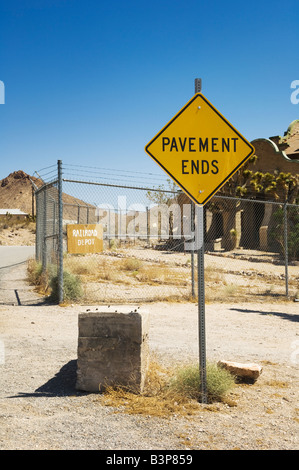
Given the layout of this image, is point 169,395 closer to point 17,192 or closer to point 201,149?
point 201,149

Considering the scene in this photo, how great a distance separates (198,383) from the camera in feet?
16.0

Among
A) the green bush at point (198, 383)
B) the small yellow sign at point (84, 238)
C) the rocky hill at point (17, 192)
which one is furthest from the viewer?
the rocky hill at point (17, 192)

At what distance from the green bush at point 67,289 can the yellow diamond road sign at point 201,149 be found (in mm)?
6896

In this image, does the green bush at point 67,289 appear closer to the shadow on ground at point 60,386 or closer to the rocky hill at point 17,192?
the shadow on ground at point 60,386

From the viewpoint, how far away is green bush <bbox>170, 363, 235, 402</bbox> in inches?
189

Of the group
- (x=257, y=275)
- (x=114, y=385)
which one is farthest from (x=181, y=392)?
(x=257, y=275)

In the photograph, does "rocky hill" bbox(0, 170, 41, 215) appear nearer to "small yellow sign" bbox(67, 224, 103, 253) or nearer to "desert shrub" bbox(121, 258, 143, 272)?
"desert shrub" bbox(121, 258, 143, 272)

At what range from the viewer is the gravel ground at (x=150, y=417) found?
3789 mm

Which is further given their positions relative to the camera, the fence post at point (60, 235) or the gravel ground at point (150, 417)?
the fence post at point (60, 235)

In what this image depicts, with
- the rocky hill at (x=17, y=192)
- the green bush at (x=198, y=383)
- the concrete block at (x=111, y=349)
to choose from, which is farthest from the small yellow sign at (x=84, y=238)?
the rocky hill at (x=17, y=192)

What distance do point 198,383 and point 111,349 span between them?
1.00 meters

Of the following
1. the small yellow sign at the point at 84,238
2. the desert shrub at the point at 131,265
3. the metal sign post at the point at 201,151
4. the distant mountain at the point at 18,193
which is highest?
the distant mountain at the point at 18,193

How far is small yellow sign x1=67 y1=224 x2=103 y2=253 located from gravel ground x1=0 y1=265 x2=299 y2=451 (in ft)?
6.72

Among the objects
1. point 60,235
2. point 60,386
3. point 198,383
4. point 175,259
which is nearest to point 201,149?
point 198,383
